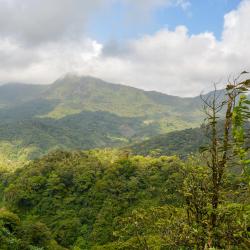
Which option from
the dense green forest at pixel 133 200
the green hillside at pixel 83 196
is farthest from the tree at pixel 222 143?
the green hillside at pixel 83 196

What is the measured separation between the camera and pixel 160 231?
873 centimetres

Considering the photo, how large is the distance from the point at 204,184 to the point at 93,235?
69.9m

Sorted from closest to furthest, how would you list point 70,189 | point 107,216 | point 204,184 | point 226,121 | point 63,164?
point 226,121 < point 204,184 < point 107,216 < point 70,189 < point 63,164

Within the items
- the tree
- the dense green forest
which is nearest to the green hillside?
the dense green forest

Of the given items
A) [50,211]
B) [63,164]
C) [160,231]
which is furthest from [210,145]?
[63,164]

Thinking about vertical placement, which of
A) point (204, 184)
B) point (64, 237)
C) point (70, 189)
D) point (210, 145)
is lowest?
point (64, 237)

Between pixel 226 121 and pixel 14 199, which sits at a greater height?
pixel 226 121

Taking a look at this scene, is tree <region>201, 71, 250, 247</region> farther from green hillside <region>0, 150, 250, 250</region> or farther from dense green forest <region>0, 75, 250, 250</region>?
green hillside <region>0, 150, 250, 250</region>

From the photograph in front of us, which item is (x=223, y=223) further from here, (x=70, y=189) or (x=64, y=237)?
(x=70, y=189)

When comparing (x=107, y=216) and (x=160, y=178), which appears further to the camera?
(x=160, y=178)

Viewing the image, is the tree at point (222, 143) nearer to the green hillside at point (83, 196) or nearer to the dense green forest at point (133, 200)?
the dense green forest at point (133, 200)

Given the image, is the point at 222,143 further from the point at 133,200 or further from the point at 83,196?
the point at 83,196

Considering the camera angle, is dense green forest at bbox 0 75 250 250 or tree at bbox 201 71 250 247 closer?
tree at bbox 201 71 250 247

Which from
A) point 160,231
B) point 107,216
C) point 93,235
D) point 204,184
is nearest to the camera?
point 204,184
